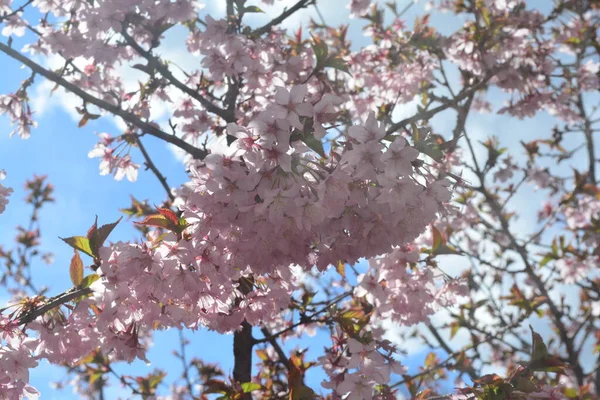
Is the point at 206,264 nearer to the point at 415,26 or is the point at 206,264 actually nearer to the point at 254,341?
the point at 254,341

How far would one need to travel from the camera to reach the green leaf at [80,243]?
175 centimetres

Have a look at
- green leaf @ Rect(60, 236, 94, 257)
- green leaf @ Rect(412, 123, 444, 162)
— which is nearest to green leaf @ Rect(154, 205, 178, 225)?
green leaf @ Rect(60, 236, 94, 257)

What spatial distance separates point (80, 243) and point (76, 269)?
11 cm

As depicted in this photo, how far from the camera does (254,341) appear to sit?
2912mm

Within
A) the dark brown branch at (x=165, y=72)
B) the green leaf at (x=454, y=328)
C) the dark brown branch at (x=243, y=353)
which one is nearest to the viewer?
the dark brown branch at (x=243, y=353)

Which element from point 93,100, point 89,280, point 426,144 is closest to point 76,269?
point 89,280

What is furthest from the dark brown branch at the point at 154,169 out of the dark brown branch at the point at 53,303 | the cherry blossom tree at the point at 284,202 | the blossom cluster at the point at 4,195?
the dark brown branch at the point at 53,303

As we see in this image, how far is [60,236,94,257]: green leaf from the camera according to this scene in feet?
5.74

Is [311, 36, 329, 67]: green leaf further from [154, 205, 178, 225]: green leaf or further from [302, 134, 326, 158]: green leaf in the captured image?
[154, 205, 178, 225]: green leaf

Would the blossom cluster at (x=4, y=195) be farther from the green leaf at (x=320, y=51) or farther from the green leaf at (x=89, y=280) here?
the green leaf at (x=320, y=51)

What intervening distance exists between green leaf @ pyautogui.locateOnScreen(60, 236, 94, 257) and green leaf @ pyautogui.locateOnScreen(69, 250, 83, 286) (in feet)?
0.10

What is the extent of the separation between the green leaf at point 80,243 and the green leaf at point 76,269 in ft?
0.10

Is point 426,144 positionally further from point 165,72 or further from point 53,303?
point 165,72

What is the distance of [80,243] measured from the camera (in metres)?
1.77
